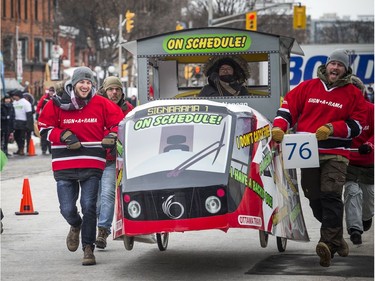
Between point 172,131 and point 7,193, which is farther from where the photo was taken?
point 7,193

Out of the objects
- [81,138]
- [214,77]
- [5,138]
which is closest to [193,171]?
[81,138]

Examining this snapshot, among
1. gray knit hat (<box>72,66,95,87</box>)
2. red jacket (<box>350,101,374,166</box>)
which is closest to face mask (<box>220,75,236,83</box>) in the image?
red jacket (<box>350,101,374,166</box>)

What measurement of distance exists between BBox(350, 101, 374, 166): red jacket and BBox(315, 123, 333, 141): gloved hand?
4.37ft

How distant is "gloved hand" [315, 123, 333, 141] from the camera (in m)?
10.5

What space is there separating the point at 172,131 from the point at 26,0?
78385 millimetres

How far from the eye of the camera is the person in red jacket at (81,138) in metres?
11.1

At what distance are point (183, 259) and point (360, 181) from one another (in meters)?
2.44

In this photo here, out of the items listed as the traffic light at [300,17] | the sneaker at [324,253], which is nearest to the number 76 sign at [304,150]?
the sneaker at [324,253]

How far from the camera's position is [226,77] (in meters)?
13.8

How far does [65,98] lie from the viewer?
11.2 metres

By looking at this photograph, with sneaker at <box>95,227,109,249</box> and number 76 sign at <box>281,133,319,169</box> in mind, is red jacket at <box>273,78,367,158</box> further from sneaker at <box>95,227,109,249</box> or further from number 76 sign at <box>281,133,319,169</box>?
sneaker at <box>95,227,109,249</box>

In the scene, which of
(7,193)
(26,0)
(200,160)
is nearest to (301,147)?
(200,160)

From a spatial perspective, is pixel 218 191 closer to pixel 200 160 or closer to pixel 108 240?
pixel 200 160

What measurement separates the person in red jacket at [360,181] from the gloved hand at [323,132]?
1.46 metres
